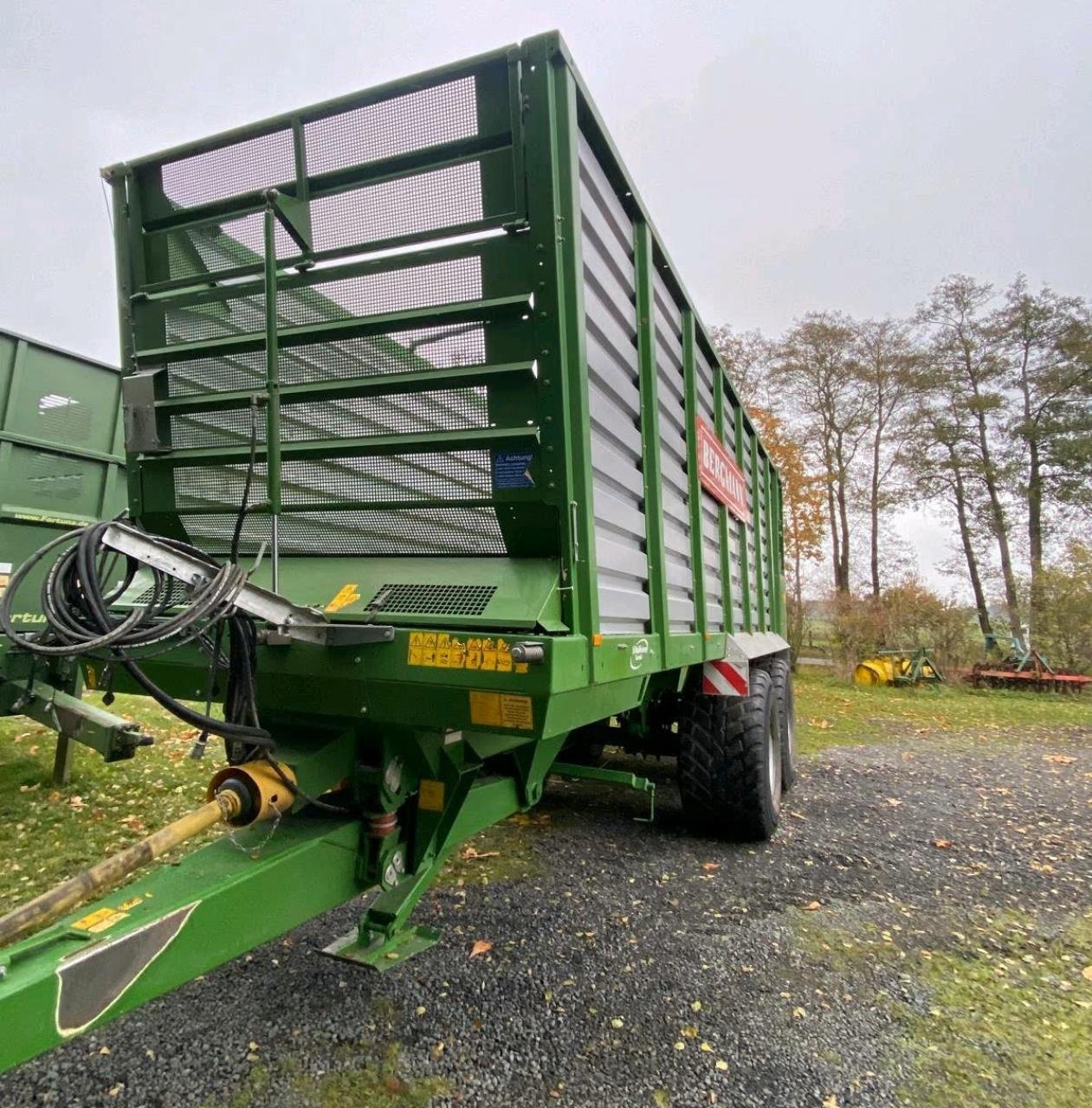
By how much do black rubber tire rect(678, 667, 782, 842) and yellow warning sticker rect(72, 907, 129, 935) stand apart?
3206 mm

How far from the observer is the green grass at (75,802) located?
3.71m

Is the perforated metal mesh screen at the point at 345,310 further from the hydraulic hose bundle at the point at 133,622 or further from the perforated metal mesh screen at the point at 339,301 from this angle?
the hydraulic hose bundle at the point at 133,622

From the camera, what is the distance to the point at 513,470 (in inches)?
85.4

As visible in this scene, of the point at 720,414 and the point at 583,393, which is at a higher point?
the point at 720,414

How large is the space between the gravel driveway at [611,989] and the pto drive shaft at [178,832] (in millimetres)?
870

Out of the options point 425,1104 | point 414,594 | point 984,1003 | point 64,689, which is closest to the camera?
point 425,1104

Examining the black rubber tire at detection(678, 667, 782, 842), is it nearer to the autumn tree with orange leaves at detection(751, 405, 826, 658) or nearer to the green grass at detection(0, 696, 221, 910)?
the green grass at detection(0, 696, 221, 910)

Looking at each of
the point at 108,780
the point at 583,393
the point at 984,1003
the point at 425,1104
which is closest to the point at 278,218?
the point at 583,393

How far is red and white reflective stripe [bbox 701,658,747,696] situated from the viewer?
3.98 m

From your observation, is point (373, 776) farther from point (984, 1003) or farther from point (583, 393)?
point (984, 1003)

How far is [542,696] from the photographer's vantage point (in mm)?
1894

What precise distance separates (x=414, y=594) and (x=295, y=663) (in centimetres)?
39

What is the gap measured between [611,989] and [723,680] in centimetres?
170

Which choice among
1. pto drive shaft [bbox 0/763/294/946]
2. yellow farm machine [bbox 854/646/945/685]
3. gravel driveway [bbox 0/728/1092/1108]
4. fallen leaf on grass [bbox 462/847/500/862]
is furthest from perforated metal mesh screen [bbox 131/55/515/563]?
yellow farm machine [bbox 854/646/945/685]
